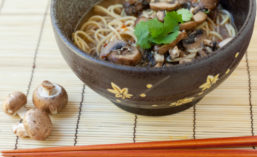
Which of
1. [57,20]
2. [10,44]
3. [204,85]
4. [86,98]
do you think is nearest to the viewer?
[204,85]

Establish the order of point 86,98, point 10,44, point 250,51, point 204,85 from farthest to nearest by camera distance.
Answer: point 10,44
point 250,51
point 86,98
point 204,85

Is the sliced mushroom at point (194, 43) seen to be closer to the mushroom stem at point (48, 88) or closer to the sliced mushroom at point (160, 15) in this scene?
the sliced mushroom at point (160, 15)

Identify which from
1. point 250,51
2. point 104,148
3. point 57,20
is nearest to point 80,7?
point 57,20

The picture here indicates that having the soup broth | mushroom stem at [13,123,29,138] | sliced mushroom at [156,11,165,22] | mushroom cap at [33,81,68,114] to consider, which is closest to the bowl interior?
the soup broth

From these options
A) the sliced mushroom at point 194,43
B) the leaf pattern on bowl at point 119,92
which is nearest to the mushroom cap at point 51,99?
the leaf pattern on bowl at point 119,92

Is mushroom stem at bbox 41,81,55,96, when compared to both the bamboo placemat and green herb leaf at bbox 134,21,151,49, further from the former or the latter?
green herb leaf at bbox 134,21,151,49

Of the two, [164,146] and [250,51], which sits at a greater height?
[250,51]

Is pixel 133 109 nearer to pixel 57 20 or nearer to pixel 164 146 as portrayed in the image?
pixel 164 146
